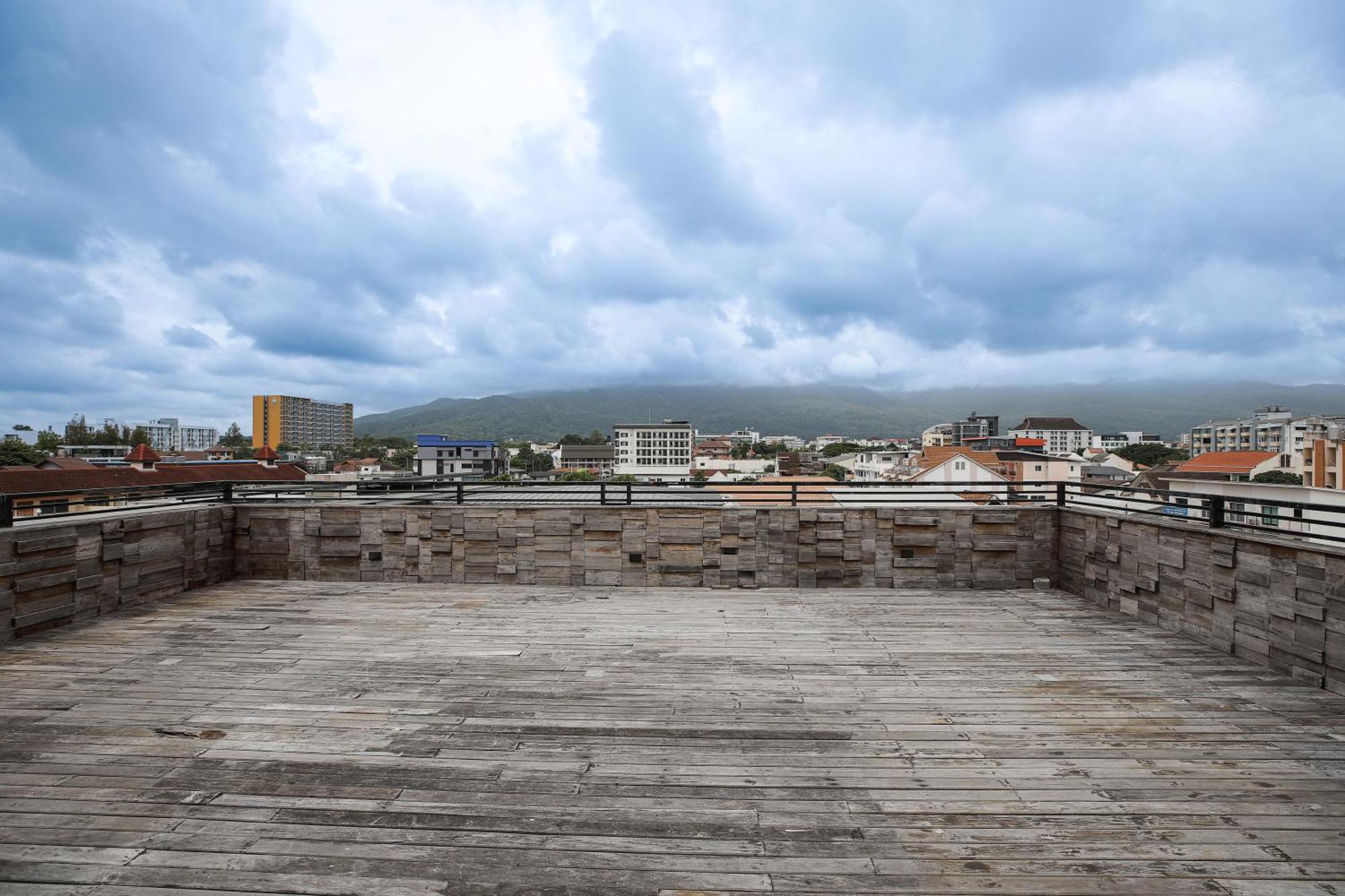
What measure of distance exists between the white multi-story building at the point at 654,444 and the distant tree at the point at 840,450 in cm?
3231

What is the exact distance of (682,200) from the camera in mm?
33625

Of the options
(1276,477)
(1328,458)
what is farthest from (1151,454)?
(1328,458)

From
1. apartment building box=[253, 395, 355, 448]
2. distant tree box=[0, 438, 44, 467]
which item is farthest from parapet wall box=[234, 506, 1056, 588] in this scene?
apartment building box=[253, 395, 355, 448]

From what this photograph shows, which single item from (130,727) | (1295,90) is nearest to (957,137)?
(1295,90)

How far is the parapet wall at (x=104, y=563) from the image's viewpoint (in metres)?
4.75

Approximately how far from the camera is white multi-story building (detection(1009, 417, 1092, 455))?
88688 millimetres

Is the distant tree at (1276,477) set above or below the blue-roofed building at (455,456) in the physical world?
below

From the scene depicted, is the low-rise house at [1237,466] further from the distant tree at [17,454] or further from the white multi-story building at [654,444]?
the distant tree at [17,454]

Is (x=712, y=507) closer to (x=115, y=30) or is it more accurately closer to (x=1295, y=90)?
(x=115, y=30)

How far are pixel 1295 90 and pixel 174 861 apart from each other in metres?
20.2

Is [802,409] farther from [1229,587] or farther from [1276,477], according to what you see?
[1229,587]

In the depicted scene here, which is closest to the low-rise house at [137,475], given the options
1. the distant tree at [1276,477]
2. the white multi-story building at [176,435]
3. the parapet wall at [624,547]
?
the parapet wall at [624,547]

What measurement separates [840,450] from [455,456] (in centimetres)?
6225

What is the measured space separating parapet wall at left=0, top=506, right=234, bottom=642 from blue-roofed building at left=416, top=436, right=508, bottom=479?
315 inches
